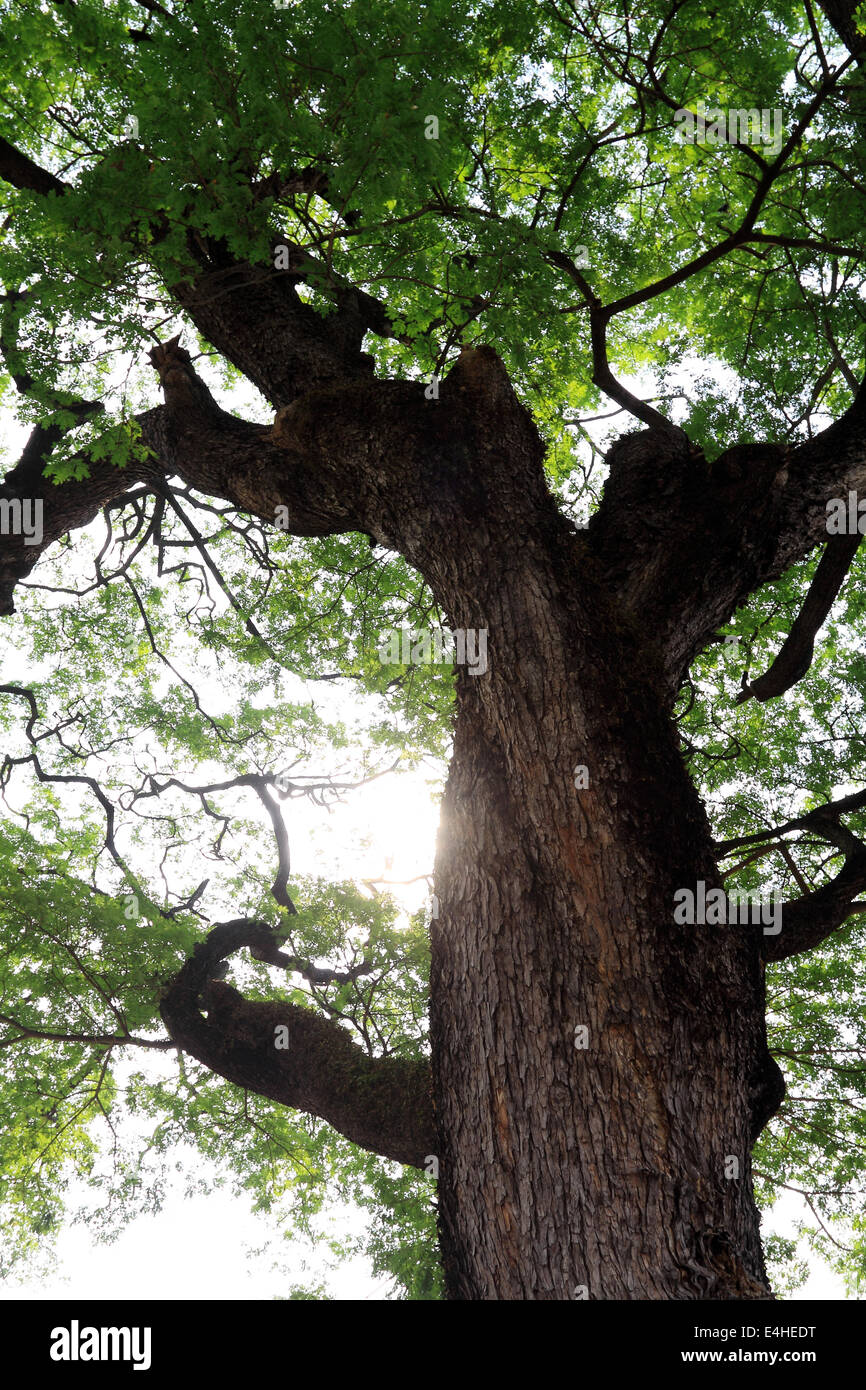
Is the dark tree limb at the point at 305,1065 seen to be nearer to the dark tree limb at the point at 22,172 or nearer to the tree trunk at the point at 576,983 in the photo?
the tree trunk at the point at 576,983

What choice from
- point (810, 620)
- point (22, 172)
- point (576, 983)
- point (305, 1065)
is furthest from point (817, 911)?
point (22, 172)

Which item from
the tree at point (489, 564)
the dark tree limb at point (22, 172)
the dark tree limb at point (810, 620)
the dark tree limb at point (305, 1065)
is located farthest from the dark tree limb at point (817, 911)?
the dark tree limb at point (22, 172)

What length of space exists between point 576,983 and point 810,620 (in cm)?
359

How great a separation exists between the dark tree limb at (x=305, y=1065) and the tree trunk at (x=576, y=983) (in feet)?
3.40

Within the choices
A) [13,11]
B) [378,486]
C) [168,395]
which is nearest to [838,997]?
[378,486]

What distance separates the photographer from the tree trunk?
2639 mm

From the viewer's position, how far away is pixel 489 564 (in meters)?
3.75

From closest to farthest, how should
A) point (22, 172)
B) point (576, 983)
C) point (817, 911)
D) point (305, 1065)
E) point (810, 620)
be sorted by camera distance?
point (576, 983) → point (817, 911) → point (305, 1065) → point (810, 620) → point (22, 172)

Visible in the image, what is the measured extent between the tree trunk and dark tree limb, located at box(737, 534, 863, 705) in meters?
2.25

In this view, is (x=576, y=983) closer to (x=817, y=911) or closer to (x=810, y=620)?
(x=817, y=911)

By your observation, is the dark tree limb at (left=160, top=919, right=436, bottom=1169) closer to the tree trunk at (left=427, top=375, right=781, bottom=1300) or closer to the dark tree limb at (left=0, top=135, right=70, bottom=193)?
the tree trunk at (left=427, top=375, right=781, bottom=1300)

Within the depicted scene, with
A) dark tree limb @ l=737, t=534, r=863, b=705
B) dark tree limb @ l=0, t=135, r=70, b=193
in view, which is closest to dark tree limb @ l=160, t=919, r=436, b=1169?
dark tree limb @ l=737, t=534, r=863, b=705

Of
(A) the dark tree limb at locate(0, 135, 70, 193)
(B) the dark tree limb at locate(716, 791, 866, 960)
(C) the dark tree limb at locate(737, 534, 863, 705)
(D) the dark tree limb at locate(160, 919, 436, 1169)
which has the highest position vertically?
(A) the dark tree limb at locate(0, 135, 70, 193)
